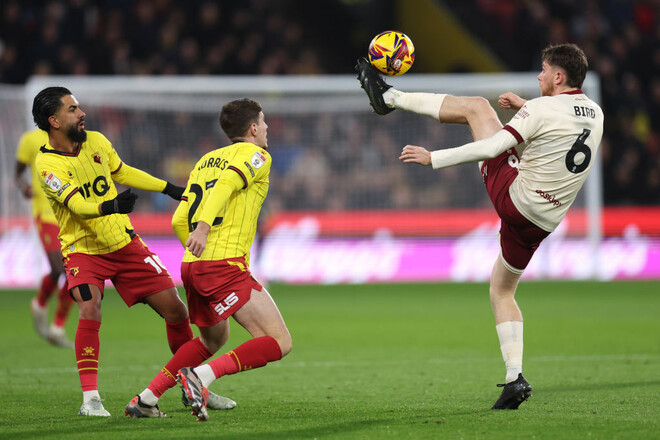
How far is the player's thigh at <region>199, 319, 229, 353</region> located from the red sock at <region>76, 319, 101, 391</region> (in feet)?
2.28

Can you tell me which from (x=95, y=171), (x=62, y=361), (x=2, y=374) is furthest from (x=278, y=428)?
(x=62, y=361)

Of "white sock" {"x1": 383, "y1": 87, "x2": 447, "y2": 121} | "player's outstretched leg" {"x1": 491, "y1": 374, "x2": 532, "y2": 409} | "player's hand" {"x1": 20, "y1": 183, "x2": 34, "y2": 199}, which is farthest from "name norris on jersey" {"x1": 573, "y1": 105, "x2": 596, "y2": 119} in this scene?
"player's hand" {"x1": 20, "y1": 183, "x2": 34, "y2": 199}

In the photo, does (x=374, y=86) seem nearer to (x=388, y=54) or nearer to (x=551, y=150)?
(x=388, y=54)

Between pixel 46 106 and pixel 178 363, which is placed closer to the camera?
pixel 178 363

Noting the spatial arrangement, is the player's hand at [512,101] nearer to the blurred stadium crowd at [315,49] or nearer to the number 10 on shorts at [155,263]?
the number 10 on shorts at [155,263]

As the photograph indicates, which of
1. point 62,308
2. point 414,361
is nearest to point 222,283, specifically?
point 414,361

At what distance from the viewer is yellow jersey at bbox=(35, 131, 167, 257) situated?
223 inches

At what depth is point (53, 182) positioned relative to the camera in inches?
221

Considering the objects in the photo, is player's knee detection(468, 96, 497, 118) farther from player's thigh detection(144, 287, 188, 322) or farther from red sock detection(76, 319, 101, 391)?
red sock detection(76, 319, 101, 391)

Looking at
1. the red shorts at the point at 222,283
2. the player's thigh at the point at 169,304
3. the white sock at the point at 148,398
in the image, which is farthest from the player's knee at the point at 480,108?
the white sock at the point at 148,398

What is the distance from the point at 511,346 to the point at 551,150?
119cm

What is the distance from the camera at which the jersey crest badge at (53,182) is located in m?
5.61

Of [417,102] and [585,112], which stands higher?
[417,102]

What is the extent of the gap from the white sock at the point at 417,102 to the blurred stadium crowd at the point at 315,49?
36.1 ft
